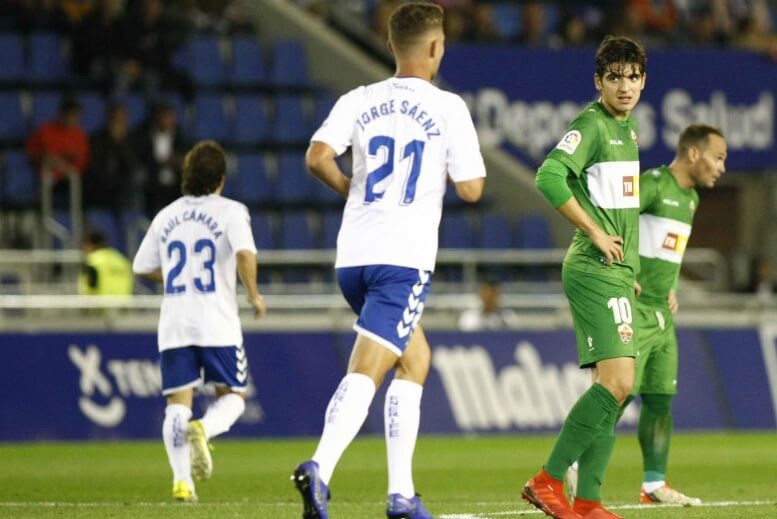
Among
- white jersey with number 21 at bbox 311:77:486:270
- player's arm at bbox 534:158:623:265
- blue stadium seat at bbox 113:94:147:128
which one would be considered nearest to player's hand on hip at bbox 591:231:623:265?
player's arm at bbox 534:158:623:265

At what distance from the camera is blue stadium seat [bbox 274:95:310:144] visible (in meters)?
23.6

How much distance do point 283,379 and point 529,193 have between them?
25.2ft

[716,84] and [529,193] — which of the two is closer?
[529,193]

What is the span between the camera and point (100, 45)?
2245cm

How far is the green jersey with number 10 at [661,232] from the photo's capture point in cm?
1053

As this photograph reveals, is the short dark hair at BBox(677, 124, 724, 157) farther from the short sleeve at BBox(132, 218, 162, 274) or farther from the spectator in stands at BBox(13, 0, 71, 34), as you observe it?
the spectator in stands at BBox(13, 0, 71, 34)

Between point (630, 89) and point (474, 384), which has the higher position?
point (630, 89)

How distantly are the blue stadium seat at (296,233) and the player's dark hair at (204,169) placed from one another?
452 inches

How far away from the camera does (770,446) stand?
55.0 feet

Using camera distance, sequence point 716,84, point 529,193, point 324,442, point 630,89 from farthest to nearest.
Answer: point 716,84, point 529,193, point 630,89, point 324,442

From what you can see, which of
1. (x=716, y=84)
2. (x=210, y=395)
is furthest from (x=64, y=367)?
(x=716, y=84)

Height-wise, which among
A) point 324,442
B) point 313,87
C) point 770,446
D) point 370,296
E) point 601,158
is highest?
point 313,87

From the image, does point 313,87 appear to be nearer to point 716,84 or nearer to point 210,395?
point 716,84

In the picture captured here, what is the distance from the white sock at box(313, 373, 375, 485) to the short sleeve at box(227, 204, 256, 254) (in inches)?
127
